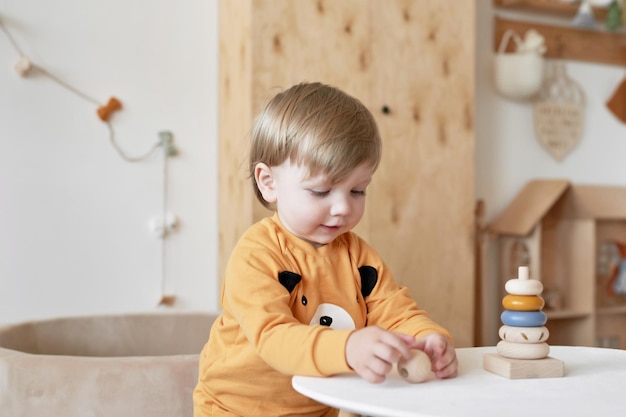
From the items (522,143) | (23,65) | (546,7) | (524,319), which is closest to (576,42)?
(546,7)

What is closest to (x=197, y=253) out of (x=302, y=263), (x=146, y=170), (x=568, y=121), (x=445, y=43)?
(x=146, y=170)

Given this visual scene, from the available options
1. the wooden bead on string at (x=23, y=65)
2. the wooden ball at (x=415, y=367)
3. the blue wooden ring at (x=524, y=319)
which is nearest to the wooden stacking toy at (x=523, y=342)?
the blue wooden ring at (x=524, y=319)

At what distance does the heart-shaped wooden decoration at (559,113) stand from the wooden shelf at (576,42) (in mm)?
75

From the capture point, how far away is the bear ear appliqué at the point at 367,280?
1183 millimetres

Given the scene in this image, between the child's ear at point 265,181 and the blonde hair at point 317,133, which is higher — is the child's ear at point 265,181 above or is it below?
below

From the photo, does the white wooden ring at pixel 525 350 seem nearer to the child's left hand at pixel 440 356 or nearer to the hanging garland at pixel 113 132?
the child's left hand at pixel 440 356

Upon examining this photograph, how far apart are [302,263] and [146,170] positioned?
4.61 feet

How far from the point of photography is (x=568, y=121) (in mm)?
3125

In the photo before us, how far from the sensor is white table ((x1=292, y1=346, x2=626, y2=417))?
79cm

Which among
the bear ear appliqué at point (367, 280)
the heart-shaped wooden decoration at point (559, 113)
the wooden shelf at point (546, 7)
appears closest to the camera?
the bear ear appliqué at point (367, 280)

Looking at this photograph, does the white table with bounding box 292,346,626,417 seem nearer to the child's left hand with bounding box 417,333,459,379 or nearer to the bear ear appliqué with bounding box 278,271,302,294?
the child's left hand with bounding box 417,333,459,379

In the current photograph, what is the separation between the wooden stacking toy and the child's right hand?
0.15 metres

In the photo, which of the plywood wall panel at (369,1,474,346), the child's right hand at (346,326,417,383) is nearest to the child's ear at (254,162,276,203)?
the child's right hand at (346,326,417,383)

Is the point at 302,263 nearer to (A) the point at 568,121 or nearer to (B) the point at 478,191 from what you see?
(B) the point at 478,191
